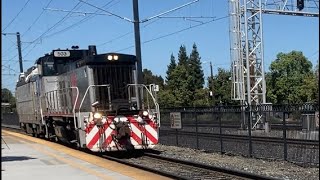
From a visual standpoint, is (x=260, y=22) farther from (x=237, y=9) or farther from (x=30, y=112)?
(x=30, y=112)

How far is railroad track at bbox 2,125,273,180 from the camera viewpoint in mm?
10852

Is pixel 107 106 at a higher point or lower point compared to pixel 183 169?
higher

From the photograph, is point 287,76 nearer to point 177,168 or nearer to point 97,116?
point 97,116

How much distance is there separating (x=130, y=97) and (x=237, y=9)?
1455 cm

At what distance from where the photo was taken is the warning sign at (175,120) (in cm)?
1898

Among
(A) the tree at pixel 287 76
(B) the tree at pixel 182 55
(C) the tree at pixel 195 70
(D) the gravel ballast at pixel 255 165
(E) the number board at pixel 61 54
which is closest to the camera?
(D) the gravel ballast at pixel 255 165

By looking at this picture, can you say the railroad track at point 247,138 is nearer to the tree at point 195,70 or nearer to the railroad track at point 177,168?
the railroad track at point 177,168

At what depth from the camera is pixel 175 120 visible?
63.7ft

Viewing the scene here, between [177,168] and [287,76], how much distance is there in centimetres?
7840

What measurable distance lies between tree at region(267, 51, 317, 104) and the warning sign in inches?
2483

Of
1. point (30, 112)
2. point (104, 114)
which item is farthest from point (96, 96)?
point (30, 112)

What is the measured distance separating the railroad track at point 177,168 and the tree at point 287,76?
220 ft

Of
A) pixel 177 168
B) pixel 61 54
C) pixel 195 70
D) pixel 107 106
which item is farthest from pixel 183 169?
pixel 195 70

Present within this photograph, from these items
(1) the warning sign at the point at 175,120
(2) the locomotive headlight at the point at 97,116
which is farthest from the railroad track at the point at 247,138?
(2) the locomotive headlight at the point at 97,116
